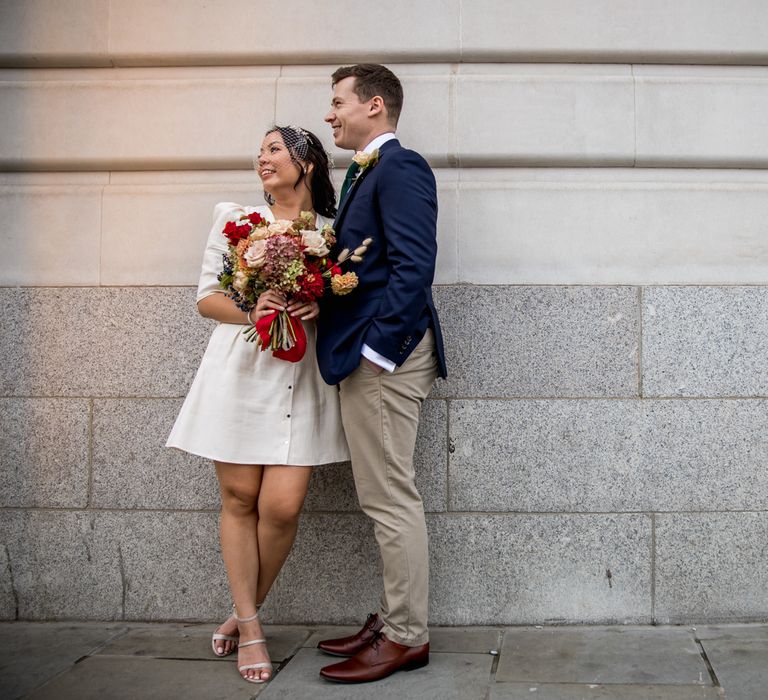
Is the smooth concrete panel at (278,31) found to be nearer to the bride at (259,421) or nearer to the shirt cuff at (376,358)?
the bride at (259,421)

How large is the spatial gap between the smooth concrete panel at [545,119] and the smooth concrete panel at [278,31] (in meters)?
0.32

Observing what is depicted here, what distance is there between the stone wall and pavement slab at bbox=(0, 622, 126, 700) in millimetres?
110

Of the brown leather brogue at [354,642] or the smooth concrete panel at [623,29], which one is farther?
the smooth concrete panel at [623,29]

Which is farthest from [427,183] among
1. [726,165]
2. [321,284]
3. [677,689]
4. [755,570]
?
[755,570]

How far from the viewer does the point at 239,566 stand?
3863 millimetres

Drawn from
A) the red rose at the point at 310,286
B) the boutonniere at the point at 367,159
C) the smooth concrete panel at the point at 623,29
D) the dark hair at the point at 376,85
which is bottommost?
the red rose at the point at 310,286

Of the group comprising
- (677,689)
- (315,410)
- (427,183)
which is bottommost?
(677,689)

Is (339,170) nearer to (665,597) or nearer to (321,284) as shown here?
(321,284)

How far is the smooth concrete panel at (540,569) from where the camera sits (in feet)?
14.2

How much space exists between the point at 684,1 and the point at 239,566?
11.6 feet

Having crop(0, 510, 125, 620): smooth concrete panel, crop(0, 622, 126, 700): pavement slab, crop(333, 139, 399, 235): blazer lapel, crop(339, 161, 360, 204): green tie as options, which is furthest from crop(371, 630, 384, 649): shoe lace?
crop(339, 161, 360, 204): green tie

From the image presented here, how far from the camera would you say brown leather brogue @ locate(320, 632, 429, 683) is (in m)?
3.60

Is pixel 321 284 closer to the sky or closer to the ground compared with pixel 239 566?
closer to the sky

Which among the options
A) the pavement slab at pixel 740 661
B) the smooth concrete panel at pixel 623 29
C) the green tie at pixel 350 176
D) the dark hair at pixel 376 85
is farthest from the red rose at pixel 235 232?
the pavement slab at pixel 740 661
